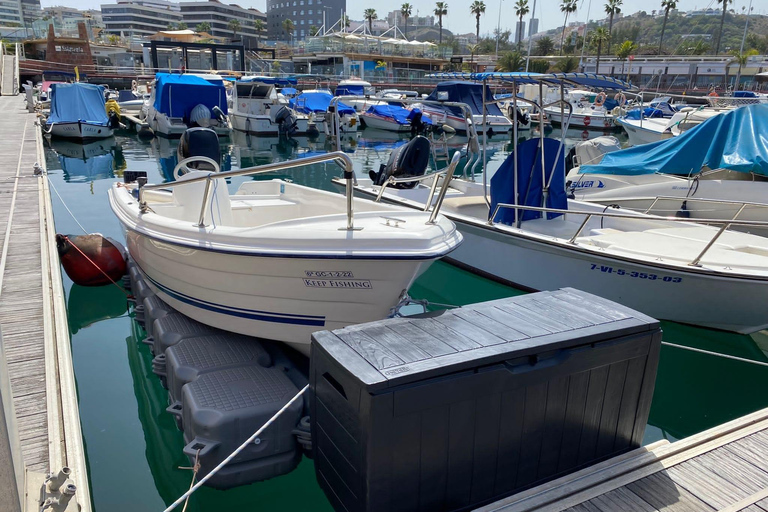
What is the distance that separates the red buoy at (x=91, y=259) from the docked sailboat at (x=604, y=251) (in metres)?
3.95

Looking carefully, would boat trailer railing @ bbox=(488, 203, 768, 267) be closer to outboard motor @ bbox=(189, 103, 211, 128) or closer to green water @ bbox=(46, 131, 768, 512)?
green water @ bbox=(46, 131, 768, 512)

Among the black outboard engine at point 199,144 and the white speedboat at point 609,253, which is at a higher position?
the black outboard engine at point 199,144

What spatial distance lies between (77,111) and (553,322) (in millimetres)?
23920

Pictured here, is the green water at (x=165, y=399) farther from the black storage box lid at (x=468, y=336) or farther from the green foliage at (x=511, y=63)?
the green foliage at (x=511, y=63)

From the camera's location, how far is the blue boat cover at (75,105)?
2156 centimetres

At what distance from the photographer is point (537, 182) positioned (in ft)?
25.8

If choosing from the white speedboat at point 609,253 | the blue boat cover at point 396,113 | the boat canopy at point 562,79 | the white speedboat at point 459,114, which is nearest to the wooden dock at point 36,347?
the white speedboat at point 609,253

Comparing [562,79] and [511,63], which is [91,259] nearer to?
[562,79]

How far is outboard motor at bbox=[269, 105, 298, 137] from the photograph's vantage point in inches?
1020

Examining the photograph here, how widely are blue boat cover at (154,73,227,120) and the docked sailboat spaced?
708 inches

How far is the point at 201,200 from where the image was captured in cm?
562

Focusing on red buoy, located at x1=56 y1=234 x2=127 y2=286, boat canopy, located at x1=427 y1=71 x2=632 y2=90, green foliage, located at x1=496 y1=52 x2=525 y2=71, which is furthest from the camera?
green foliage, located at x1=496 y1=52 x2=525 y2=71

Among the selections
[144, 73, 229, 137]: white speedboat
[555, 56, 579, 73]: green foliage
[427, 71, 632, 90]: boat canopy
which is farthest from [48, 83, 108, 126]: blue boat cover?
[555, 56, 579, 73]: green foliage

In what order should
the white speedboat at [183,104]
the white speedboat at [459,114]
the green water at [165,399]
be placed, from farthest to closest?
the white speedboat at [459,114], the white speedboat at [183,104], the green water at [165,399]
